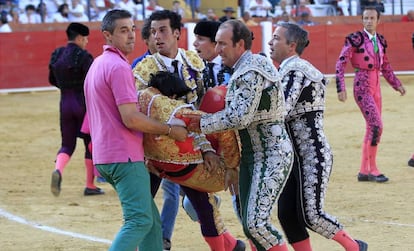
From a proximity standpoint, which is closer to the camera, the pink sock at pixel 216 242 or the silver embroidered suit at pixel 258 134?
the silver embroidered suit at pixel 258 134

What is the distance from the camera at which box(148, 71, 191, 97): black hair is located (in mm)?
5109

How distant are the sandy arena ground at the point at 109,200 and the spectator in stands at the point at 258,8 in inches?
296

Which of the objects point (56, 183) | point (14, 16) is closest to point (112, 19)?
point (56, 183)

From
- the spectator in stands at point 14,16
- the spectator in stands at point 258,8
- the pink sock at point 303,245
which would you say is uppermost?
the spectator in stands at point 14,16

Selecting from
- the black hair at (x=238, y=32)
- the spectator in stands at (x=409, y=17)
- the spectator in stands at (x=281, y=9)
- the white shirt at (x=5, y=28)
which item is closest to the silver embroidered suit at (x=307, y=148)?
the black hair at (x=238, y=32)

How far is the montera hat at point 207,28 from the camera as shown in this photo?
218 inches

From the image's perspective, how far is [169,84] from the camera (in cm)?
511

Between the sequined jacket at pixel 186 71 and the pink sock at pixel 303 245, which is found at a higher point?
the sequined jacket at pixel 186 71

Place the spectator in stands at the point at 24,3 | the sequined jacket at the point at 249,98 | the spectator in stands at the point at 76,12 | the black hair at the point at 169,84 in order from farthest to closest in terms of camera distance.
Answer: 1. the spectator in stands at the point at 76,12
2. the spectator in stands at the point at 24,3
3. the black hair at the point at 169,84
4. the sequined jacket at the point at 249,98

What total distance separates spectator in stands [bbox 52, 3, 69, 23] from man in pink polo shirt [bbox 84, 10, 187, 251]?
14.4m

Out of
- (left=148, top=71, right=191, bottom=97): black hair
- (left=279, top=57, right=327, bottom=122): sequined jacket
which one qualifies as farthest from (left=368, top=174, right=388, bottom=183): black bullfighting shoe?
(left=148, top=71, right=191, bottom=97): black hair

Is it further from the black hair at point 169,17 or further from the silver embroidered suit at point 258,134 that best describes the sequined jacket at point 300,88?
the black hair at point 169,17

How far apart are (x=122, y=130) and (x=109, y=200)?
366 cm

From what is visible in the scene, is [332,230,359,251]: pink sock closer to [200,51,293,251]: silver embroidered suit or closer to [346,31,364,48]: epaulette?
[200,51,293,251]: silver embroidered suit
